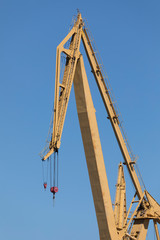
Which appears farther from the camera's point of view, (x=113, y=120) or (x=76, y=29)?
(x=113, y=120)

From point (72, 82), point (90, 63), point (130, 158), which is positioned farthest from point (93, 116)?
point (130, 158)

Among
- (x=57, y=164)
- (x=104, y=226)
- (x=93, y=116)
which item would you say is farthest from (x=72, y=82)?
(x=104, y=226)

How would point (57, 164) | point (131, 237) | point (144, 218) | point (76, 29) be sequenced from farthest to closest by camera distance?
1. point (144, 218)
2. point (131, 237)
3. point (76, 29)
4. point (57, 164)

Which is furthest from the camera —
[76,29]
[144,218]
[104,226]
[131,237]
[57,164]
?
[144,218]

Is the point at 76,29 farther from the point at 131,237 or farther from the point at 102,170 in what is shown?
the point at 131,237

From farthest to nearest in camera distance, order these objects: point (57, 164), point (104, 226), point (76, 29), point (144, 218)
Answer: point (144, 218)
point (76, 29)
point (104, 226)
point (57, 164)

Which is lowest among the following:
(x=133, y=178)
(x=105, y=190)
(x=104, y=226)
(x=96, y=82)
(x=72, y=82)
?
(x=104, y=226)

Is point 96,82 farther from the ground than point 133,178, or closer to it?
farther from the ground

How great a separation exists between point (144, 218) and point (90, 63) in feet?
35.8

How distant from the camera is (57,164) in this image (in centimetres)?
2016

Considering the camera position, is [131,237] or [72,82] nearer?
[72,82]

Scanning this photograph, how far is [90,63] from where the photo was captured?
985 inches

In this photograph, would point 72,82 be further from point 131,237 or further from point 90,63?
point 131,237

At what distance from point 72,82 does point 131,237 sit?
10.4 meters
